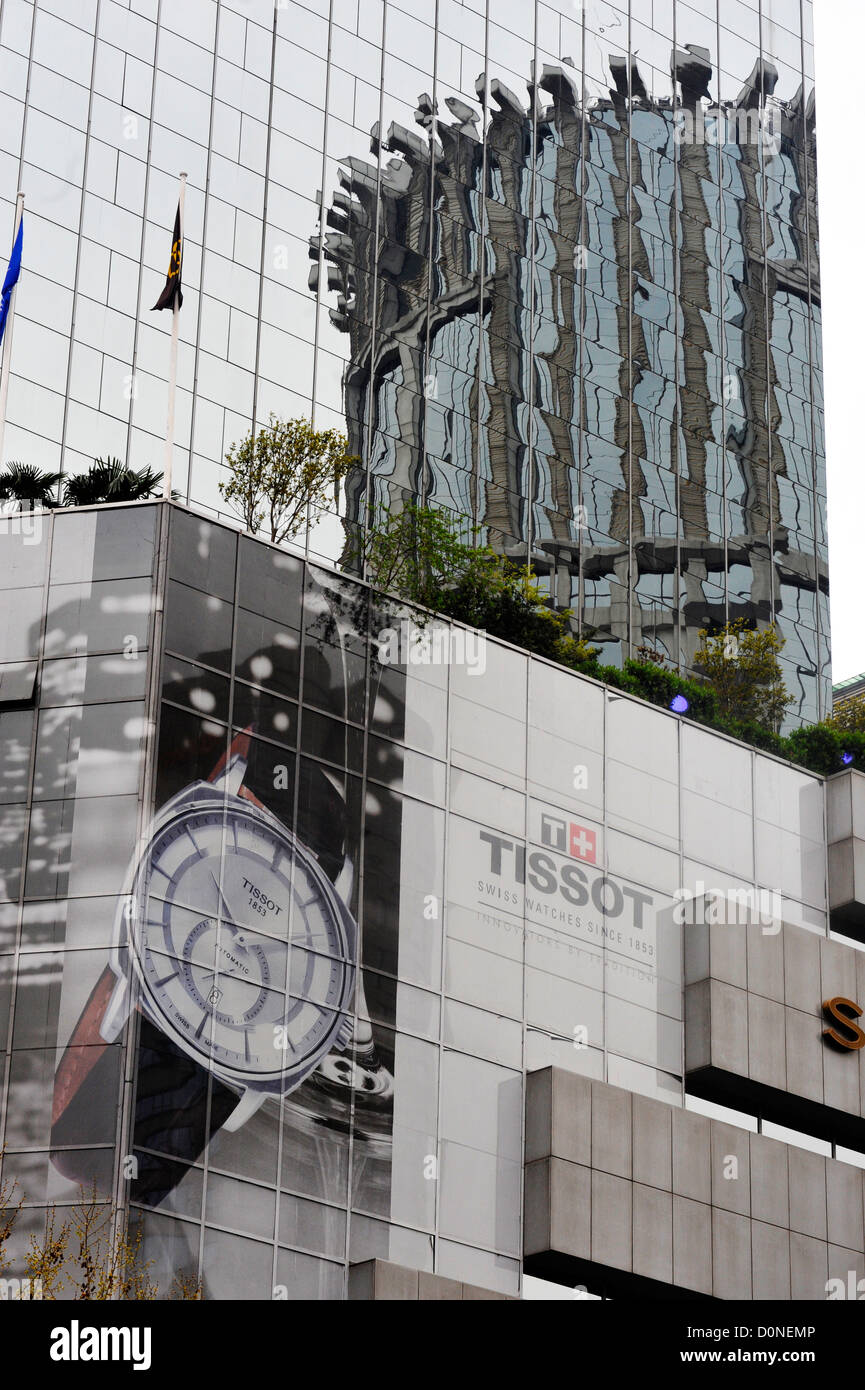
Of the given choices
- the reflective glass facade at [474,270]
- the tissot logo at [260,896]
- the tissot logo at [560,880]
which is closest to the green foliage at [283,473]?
the reflective glass facade at [474,270]

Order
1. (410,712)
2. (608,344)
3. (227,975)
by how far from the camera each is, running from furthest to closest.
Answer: (608,344), (410,712), (227,975)

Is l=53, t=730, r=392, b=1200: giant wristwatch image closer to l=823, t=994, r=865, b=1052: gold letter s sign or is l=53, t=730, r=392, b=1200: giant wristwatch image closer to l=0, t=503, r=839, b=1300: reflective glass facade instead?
l=0, t=503, r=839, b=1300: reflective glass facade

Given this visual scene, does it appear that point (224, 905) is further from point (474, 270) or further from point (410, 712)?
point (474, 270)

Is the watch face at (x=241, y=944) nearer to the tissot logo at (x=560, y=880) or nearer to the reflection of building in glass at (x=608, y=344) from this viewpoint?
the tissot logo at (x=560, y=880)

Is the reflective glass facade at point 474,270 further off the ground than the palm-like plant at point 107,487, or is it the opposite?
the reflective glass facade at point 474,270

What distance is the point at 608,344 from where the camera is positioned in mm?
86062

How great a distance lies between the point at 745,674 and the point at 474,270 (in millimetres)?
18706

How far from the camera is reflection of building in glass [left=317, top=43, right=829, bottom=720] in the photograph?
8038 cm

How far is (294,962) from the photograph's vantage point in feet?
162

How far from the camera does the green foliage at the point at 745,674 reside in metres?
75.6

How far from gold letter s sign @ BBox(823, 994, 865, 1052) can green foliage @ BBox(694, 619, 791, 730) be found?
13609 millimetres

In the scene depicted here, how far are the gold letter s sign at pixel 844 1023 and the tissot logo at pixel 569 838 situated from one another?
866cm

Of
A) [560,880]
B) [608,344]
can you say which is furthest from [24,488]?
[608,344]
